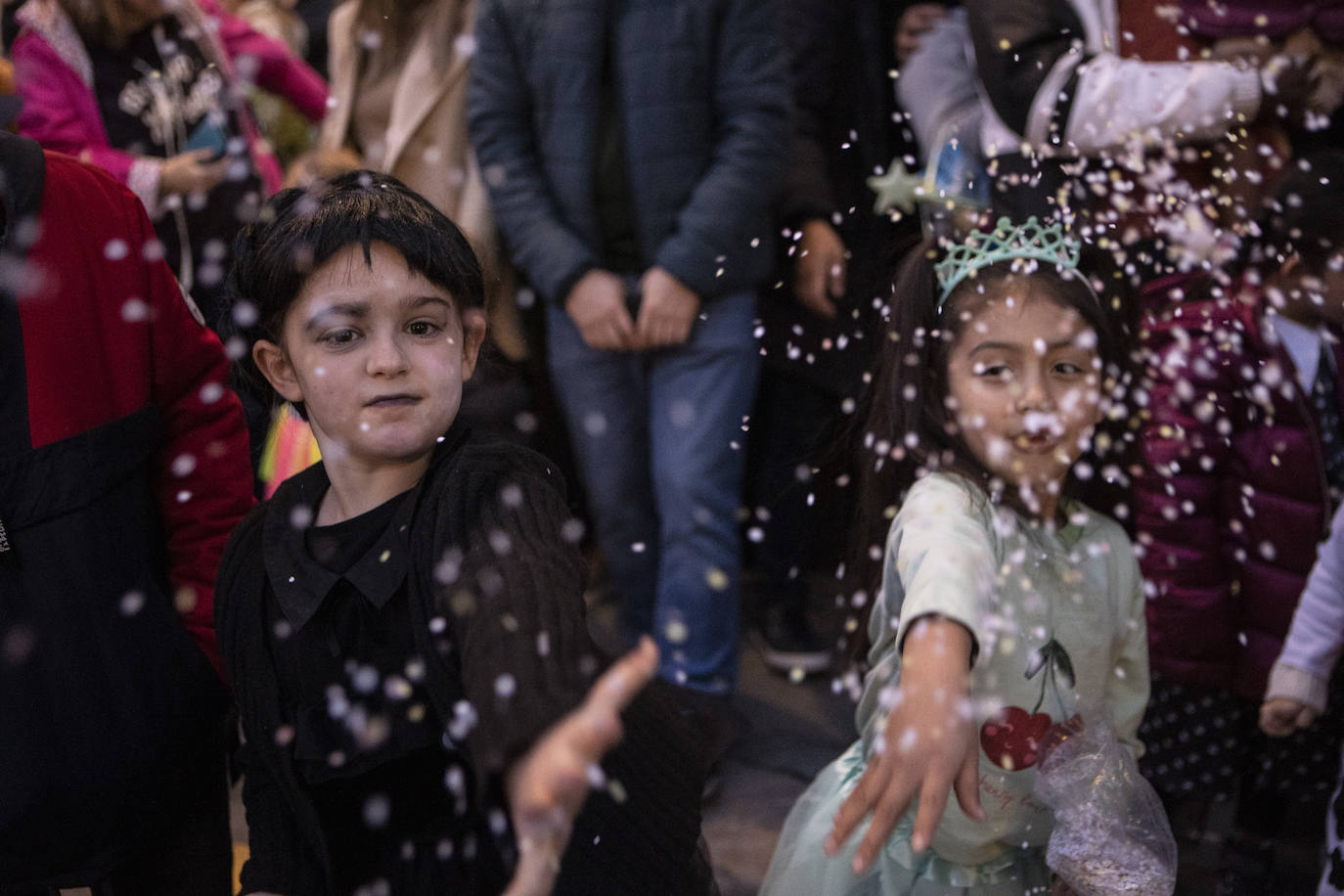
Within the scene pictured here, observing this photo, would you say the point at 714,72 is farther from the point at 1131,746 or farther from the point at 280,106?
the point at 1131,746

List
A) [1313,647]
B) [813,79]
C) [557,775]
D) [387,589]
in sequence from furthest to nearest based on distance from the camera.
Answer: [813,79], [1313,647], [387,589], [557,775]

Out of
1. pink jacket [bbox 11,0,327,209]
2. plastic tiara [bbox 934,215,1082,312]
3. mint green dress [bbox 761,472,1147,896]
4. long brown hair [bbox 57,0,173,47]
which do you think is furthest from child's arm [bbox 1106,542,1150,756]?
long brown hair [bbox 57,0,173,47]

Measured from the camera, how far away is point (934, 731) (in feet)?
2.84

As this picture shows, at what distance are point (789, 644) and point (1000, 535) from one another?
4.30 ft

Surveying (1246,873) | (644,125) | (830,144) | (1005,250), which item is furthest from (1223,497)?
(644,125)

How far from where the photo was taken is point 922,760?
0.85 m

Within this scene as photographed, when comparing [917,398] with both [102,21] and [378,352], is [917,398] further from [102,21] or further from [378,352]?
[102,21]

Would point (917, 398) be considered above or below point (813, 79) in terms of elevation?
below

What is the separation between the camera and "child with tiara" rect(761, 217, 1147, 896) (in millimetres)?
1146

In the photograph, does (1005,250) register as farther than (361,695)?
Yes

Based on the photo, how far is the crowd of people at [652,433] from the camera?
3.05 feet

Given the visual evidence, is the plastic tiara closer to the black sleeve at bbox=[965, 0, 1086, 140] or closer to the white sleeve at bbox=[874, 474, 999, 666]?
the white sleeve at bbox=[874, 474, 999, 666]

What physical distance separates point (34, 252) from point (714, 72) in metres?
1.09

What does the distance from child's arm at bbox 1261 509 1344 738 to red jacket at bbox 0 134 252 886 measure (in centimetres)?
134
